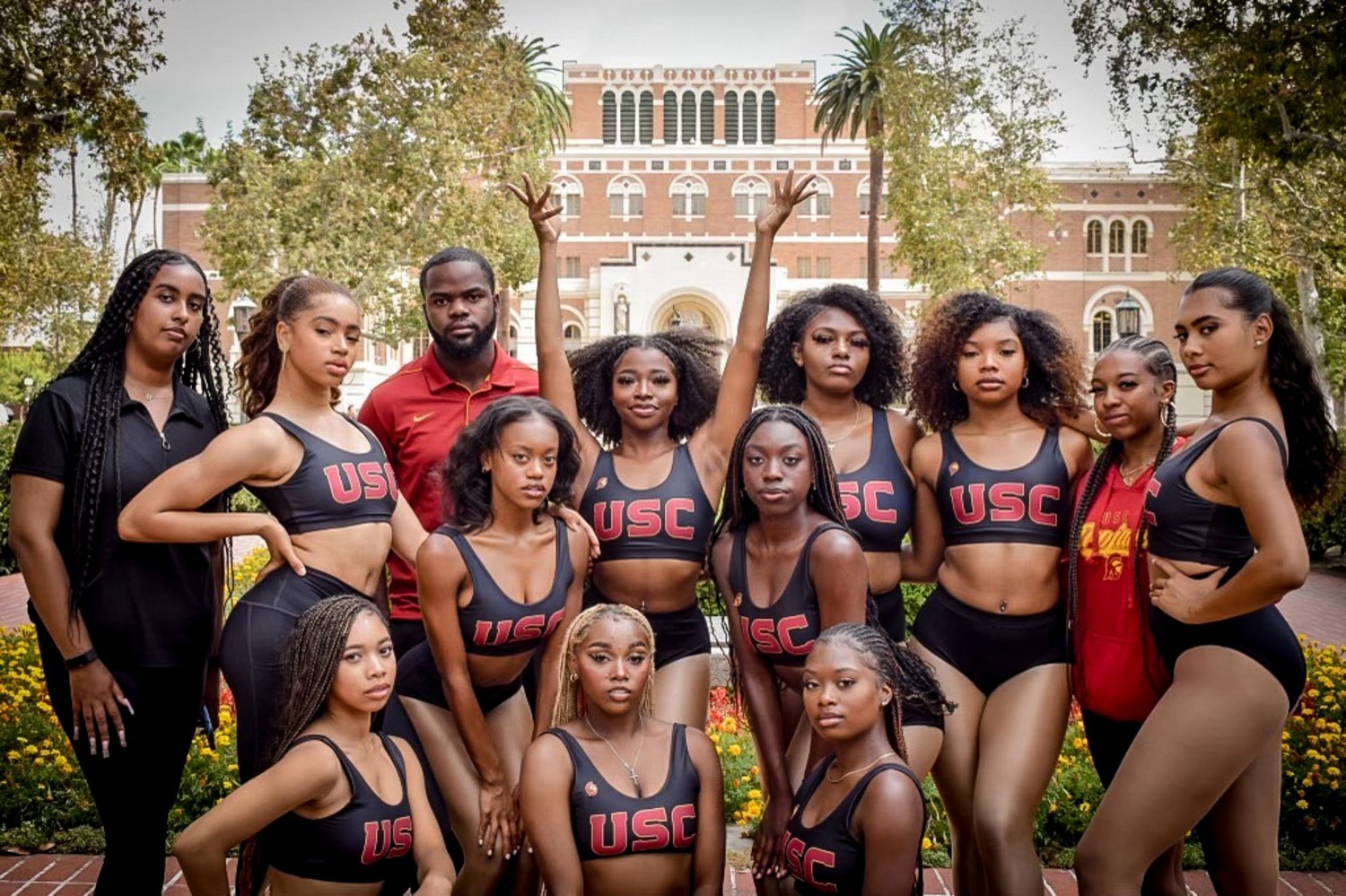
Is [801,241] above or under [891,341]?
above

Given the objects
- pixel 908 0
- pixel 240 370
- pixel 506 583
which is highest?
pixel 908 0

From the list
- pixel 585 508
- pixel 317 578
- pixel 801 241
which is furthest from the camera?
pixel 801 241

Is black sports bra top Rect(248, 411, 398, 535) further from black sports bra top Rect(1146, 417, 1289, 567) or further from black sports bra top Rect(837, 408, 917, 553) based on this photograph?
black sports bra top Rect(1146, 417, 1289, 567)

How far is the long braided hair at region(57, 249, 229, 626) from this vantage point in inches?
171

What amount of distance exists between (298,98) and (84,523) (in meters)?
25.8

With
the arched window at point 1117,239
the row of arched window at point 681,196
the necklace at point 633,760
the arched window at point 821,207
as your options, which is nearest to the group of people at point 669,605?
the necklace at point 633,760

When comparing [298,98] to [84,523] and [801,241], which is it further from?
[801,241]

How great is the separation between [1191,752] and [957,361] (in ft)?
6.02

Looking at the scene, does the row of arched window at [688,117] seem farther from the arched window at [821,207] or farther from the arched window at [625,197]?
the arched window at [821,207]

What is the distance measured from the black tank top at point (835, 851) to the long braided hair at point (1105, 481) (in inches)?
36.1

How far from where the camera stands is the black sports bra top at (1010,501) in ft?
15.3

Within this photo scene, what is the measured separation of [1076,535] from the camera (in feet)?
14.8

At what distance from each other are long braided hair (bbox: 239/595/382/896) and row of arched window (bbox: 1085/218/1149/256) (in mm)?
53714

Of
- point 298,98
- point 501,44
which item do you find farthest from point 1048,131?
point 298,98
